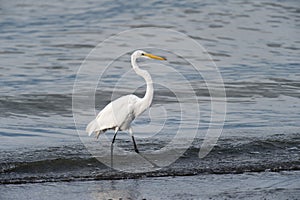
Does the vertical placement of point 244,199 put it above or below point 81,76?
above

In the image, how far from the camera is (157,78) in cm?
1336

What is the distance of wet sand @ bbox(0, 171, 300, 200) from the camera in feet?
20.7

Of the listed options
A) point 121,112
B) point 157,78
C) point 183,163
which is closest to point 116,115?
point 121,112

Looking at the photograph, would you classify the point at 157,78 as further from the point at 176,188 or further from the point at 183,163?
→ the point at 176,188

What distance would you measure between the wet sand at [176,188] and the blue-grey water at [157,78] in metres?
0.08

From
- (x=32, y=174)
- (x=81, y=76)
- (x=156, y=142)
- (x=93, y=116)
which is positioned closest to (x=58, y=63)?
(x=81, y=76)

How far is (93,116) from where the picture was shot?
1034 centimetres

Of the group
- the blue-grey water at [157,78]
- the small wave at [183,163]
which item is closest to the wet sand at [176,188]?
the blue-grey water at [157,78]

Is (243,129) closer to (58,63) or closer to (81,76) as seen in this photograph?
(81,76)

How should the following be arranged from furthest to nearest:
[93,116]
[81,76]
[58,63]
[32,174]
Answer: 1. [58,63]
2. [81,76]
3. [93,116]
4. [32,174]

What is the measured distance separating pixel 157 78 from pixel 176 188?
6.87 meters

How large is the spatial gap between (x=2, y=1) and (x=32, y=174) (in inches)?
615

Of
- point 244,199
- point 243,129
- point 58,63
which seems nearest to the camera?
point 244,199

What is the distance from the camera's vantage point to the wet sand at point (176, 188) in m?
6.31
